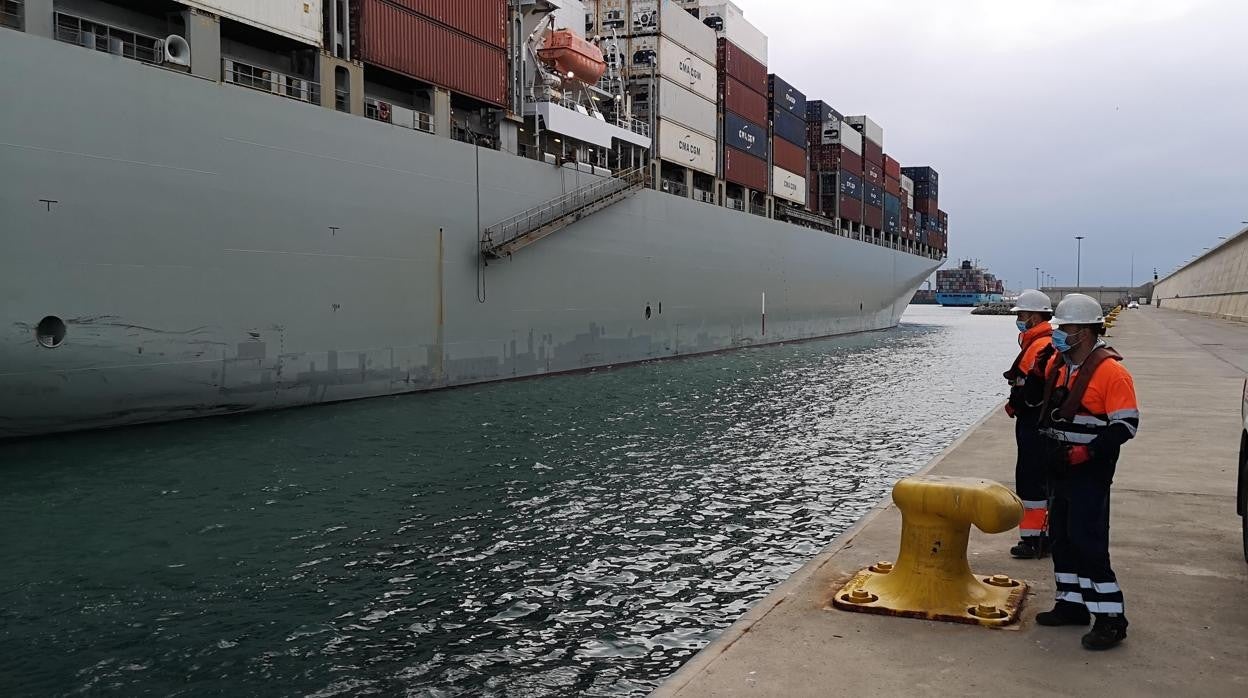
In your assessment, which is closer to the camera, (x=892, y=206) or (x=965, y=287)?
(x=892, y=206)

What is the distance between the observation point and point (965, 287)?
140m

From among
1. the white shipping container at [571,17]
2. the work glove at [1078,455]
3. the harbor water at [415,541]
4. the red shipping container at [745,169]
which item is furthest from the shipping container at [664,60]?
the work glove at [1078,455]

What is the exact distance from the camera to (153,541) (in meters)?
7.63

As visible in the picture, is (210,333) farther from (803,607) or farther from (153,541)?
(803,607)

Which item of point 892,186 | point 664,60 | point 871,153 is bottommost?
point 892,186

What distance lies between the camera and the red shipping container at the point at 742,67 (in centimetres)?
3344

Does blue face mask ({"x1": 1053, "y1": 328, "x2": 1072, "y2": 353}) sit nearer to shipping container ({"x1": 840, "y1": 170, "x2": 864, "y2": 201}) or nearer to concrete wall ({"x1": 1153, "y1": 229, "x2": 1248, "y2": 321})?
shipping container ({"x1": 840, "y1": 170, "x2": 864, "y2": 201})

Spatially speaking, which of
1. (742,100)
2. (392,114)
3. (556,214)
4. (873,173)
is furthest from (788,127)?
(392,114)

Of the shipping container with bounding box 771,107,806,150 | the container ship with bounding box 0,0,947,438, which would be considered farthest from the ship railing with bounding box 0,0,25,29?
the shipping container with bounding box 771,107,806,150

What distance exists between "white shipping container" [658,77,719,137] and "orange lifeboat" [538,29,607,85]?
5462mm

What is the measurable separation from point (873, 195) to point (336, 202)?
1581 inches

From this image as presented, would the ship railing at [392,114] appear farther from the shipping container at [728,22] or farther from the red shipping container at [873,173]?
the red shipping container at [873,173]

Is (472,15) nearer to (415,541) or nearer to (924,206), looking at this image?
(415,541)

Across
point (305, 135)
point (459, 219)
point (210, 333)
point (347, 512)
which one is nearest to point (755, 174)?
point (459, 219)
